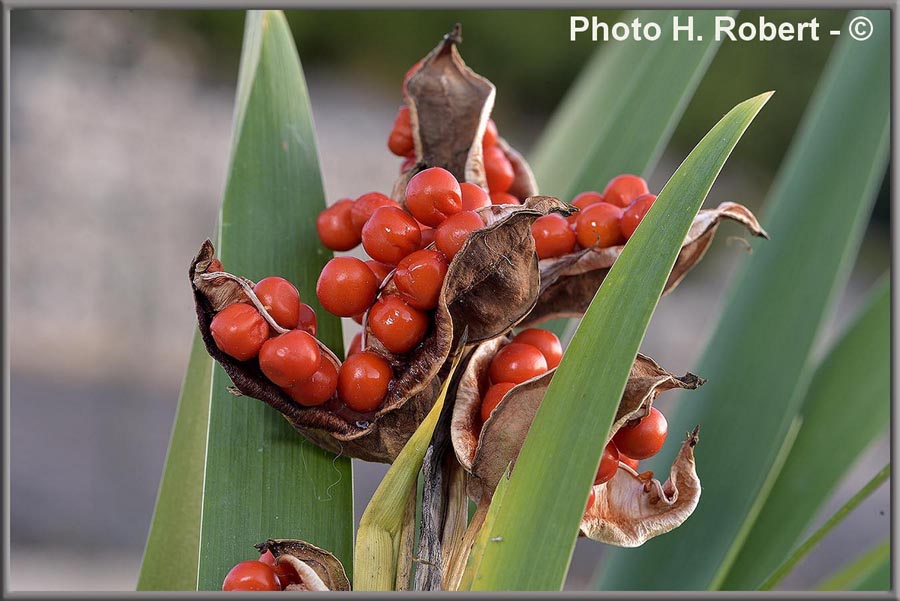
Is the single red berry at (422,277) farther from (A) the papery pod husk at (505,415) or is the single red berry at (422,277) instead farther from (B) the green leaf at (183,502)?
(B) the green leaf at (183,502)

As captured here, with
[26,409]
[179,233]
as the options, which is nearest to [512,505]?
[26,409]

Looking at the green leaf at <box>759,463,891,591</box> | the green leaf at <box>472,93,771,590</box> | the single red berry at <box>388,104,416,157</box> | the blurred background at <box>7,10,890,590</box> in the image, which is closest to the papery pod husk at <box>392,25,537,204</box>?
the single red berry at <box>388,104,416,157</box>

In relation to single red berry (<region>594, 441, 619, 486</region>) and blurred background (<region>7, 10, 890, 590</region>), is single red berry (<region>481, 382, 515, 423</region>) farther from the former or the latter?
blurred background (<region>7, 10, 890, 590</region>)

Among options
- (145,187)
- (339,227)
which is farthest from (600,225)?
(145,187)

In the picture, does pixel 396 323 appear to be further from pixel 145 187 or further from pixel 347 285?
pixel 145 187

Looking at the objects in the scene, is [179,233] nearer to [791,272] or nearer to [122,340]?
[122,340]

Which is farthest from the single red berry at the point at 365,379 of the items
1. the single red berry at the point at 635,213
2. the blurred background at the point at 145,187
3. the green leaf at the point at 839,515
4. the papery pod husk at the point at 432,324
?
the blurred background at the point at 145,187
